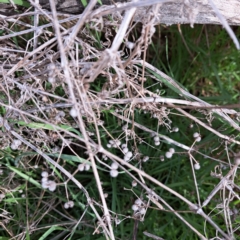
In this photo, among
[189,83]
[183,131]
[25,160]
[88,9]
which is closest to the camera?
[88,9]

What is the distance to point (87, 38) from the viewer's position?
1118 millimetres

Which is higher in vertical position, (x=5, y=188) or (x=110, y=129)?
(x=110, y=129)

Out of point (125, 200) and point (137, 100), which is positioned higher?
point (137, 100)

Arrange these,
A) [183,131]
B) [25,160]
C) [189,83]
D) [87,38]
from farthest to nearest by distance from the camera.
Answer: [189,83] → [183,131] → [25,160] → [87,38]

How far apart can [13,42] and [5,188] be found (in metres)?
0.48

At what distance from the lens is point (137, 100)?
908 mm

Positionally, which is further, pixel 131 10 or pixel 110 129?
pixel 110 129

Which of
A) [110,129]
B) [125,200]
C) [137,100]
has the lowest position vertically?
[125,200]

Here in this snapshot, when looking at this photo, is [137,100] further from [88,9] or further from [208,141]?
[208,141]

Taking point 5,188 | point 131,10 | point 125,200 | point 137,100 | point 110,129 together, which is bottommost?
point 125,200

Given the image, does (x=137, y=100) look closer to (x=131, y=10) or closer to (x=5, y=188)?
(x=131, y=10)

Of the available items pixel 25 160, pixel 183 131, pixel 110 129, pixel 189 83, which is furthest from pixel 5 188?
pixel 189 83

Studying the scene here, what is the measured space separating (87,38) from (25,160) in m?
0.47

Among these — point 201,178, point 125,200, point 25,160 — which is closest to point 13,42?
point 25,160
